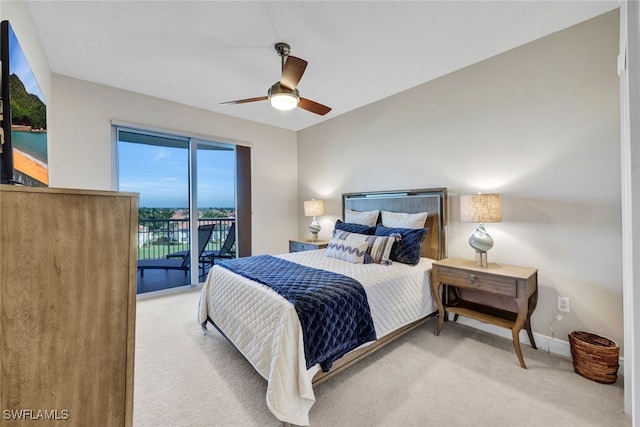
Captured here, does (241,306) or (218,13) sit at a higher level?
(218,13)

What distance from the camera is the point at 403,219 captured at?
3014 mm

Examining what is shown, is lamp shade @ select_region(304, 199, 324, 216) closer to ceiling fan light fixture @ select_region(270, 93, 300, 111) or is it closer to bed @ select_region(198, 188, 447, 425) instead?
bed @ select_region(198, 188, 447, 425)

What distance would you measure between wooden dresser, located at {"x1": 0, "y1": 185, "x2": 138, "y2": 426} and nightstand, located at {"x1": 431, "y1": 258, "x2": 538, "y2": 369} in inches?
93.5

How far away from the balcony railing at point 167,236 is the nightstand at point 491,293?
351 cm

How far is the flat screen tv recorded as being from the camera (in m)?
1.18

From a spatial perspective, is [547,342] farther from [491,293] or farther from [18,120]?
[18,120]

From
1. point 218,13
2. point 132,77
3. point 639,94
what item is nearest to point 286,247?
point 132,77

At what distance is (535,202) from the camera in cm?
230

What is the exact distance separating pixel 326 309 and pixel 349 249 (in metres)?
1.12

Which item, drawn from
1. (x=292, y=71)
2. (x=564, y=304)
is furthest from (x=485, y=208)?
(x=292, y=71)

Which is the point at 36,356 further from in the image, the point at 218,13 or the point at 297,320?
the point at 218,13

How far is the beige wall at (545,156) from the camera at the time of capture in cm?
197

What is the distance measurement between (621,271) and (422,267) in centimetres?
139

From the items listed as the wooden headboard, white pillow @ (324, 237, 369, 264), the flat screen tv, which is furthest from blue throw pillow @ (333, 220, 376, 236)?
the flat screen tv
